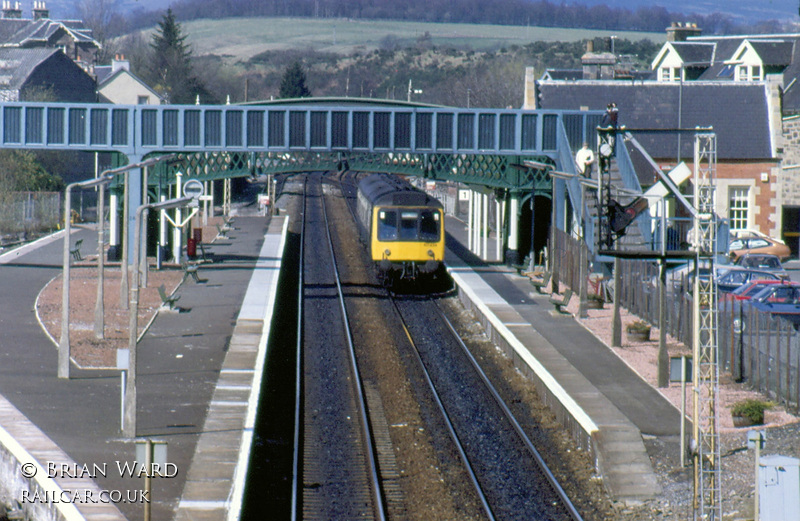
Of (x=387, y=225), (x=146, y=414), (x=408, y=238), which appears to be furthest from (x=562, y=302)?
(x=146, y=414)

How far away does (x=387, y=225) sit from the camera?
103ft

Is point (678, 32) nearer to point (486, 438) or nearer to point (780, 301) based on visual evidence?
point (780, 301)

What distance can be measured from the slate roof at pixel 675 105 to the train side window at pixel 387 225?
13.1 m

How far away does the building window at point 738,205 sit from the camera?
41125mm

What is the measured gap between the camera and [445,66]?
13688 cm

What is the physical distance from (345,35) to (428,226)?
523 ft

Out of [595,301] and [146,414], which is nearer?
[146,414]

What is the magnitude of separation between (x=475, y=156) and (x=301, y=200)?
30311 mm

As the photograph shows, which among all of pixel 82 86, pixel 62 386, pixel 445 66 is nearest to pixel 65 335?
pixel 62 386

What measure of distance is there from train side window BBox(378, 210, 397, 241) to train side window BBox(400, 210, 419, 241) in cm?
22

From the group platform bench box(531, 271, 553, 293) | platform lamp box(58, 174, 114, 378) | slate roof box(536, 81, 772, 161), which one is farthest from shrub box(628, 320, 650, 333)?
slate roof box(536, 81, 772, 161)

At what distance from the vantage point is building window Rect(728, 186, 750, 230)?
41.1m

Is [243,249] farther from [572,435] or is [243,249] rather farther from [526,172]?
[572,435]

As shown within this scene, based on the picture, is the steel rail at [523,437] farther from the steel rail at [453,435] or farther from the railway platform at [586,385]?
the steel rail at [453,435]
